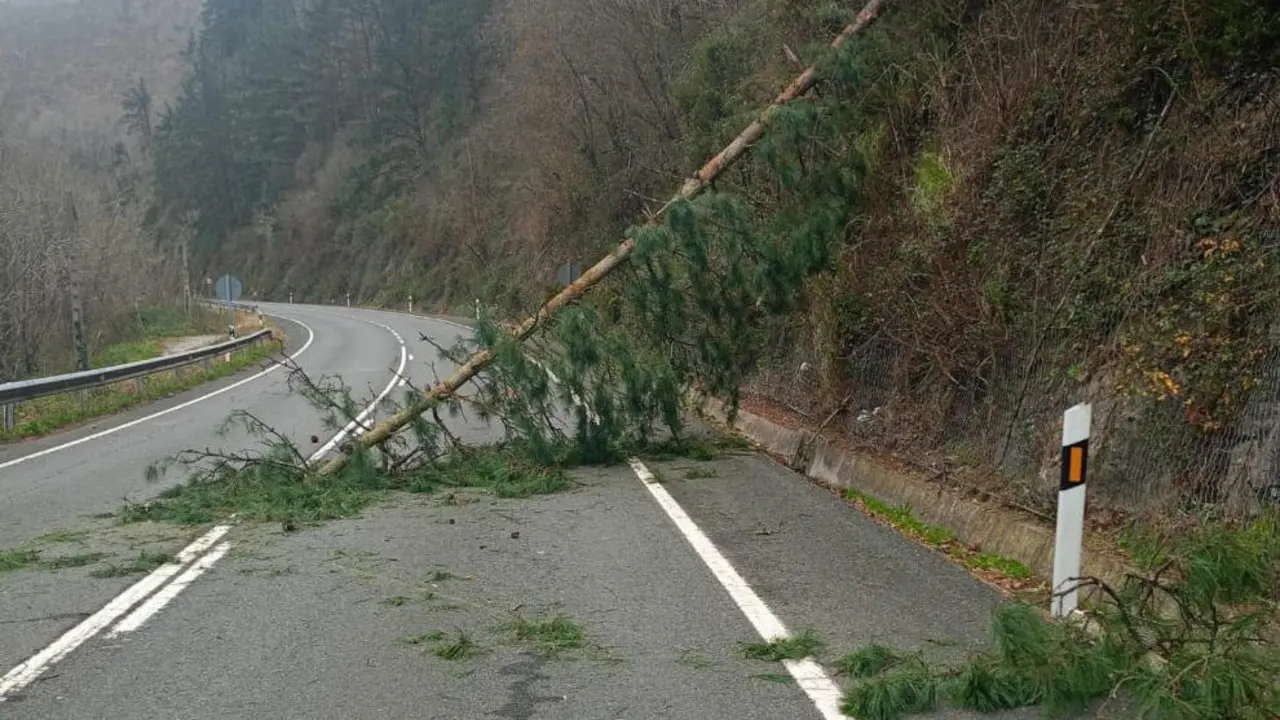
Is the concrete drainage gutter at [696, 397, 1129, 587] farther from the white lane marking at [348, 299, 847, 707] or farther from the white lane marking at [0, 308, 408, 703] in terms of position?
the white lane marking at [0, 308, 408, 703]

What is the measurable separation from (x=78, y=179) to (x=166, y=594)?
170 ft

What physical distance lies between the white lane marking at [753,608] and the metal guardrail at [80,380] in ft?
37.4

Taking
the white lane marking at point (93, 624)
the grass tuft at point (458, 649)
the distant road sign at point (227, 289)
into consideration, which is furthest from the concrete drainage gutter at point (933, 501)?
the distant road sign at point (227, 289)

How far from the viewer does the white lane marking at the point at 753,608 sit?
4.82 metres

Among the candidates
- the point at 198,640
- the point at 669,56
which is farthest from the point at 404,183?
the point at 198,640

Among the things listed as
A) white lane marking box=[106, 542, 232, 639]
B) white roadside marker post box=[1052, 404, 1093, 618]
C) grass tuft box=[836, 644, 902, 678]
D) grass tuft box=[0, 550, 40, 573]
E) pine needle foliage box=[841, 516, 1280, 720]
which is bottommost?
grass tuft box=[0, 550, 40, 573]

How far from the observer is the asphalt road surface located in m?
4.93

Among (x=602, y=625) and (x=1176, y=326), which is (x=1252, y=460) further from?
(x=602, y=625)

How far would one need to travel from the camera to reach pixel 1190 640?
4.40 meters

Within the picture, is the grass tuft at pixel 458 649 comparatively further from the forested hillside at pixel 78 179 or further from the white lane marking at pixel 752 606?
the forested hillside at pixel 78 179

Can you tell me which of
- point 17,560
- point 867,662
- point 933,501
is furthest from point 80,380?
point 867,662

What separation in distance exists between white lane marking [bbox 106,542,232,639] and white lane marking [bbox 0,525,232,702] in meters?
0.07

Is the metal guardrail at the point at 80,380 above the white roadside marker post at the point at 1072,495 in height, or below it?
below

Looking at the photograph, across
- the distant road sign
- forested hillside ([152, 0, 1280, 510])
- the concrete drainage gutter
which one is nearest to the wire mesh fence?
forested hillside ([152, 0, 1280, 510])
